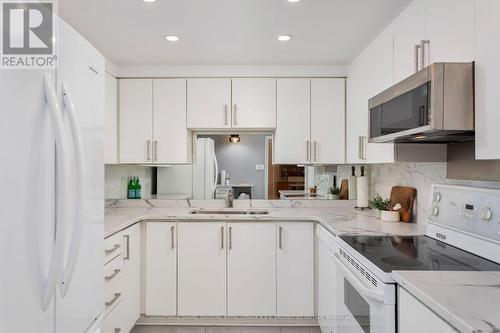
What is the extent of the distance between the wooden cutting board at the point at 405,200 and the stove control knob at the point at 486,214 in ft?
2.77

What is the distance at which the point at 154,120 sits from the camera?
3047mm

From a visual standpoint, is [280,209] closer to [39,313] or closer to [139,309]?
[139,309]

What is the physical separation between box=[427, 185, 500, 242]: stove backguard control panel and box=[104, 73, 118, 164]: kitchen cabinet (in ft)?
8.13

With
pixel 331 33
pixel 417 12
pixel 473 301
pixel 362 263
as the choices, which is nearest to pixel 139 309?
pixel 362 263

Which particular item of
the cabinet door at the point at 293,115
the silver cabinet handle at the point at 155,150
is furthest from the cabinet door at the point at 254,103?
the silver cabinet handle at the point at 155,150

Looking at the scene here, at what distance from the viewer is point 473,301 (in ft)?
3.19

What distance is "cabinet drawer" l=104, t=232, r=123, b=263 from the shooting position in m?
2.07

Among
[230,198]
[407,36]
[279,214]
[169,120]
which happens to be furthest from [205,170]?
[407,36]

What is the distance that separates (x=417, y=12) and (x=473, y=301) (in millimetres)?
1486

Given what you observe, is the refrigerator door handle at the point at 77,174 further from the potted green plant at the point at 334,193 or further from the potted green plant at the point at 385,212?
the potted green plant at the point at 334,193

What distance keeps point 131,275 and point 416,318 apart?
6.73 feet

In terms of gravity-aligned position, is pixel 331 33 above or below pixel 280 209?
above

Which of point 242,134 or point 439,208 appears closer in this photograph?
point 439,208

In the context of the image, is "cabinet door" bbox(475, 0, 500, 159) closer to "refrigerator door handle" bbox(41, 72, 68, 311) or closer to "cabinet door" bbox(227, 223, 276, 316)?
"refrigerator door handle" bbox(41, 72, 68, 311)
